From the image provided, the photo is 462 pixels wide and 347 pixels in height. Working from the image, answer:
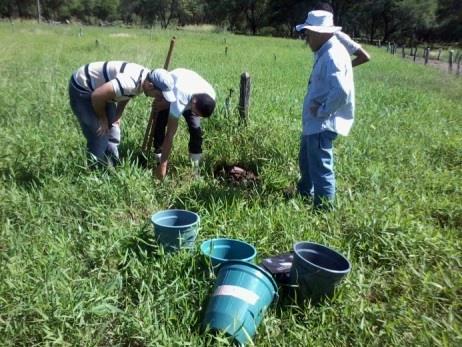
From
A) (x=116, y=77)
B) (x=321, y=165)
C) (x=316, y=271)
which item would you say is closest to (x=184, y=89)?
(x=116, y=77)

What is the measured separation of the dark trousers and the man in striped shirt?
1.41ft

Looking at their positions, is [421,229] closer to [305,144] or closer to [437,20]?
[305,144]

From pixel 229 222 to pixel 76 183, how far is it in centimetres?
153

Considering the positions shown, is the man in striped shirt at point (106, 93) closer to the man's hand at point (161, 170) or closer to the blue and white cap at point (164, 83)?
the blue and white cap at point (164, 83)

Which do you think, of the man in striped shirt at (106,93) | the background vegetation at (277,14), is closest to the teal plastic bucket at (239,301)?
the man in striped shirt at (106,93)

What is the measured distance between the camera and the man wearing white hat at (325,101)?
129 inches

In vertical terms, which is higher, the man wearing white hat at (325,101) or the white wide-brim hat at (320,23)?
the white wide-brim hat at (320,23)

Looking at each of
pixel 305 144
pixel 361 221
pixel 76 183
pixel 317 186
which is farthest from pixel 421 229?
pixel 76 183

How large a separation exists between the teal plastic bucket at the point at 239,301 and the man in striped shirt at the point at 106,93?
69.6 inches

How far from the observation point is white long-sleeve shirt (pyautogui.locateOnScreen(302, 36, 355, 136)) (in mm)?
3271

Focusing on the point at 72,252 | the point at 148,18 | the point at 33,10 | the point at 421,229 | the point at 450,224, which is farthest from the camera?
the point at 148,18

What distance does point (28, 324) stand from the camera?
221 cm

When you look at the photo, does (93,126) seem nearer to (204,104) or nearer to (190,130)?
(190,130)

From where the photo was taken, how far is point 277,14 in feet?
174
